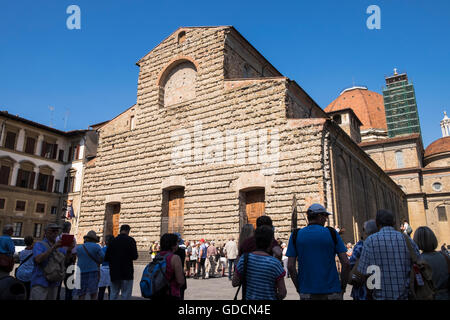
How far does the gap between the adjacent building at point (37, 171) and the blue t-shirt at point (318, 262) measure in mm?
25745

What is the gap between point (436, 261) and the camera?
3.63 metres

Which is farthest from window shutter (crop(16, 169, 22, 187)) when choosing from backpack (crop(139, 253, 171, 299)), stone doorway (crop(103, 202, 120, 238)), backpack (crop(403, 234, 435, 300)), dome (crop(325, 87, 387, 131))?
dome (crop(325, 87, 387, 131))

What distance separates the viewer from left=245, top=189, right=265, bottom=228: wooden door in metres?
13.9

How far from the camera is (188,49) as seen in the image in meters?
17.7

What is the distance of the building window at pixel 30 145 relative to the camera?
2922cm

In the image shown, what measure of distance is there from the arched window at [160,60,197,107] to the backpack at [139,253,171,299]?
14314 millimetres

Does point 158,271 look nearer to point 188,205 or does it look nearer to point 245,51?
point 188,205

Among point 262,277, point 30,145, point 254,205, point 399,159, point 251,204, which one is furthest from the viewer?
point 399,159

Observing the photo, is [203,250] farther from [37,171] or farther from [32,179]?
[37,171]

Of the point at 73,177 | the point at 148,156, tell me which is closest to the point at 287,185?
the point at 148,156

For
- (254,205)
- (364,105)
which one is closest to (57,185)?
(254,205)

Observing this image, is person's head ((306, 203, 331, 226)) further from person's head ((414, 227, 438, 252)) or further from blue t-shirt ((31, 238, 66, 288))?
blue t-shirt ((31, 238, 66, 288))

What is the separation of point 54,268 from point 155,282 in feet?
6.62

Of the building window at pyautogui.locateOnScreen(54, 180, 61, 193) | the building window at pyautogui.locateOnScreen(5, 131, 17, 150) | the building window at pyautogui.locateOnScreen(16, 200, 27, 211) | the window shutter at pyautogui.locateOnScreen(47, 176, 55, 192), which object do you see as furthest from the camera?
the building window at pyautogui.locateOnScreen(54, 180, 61, 193)
